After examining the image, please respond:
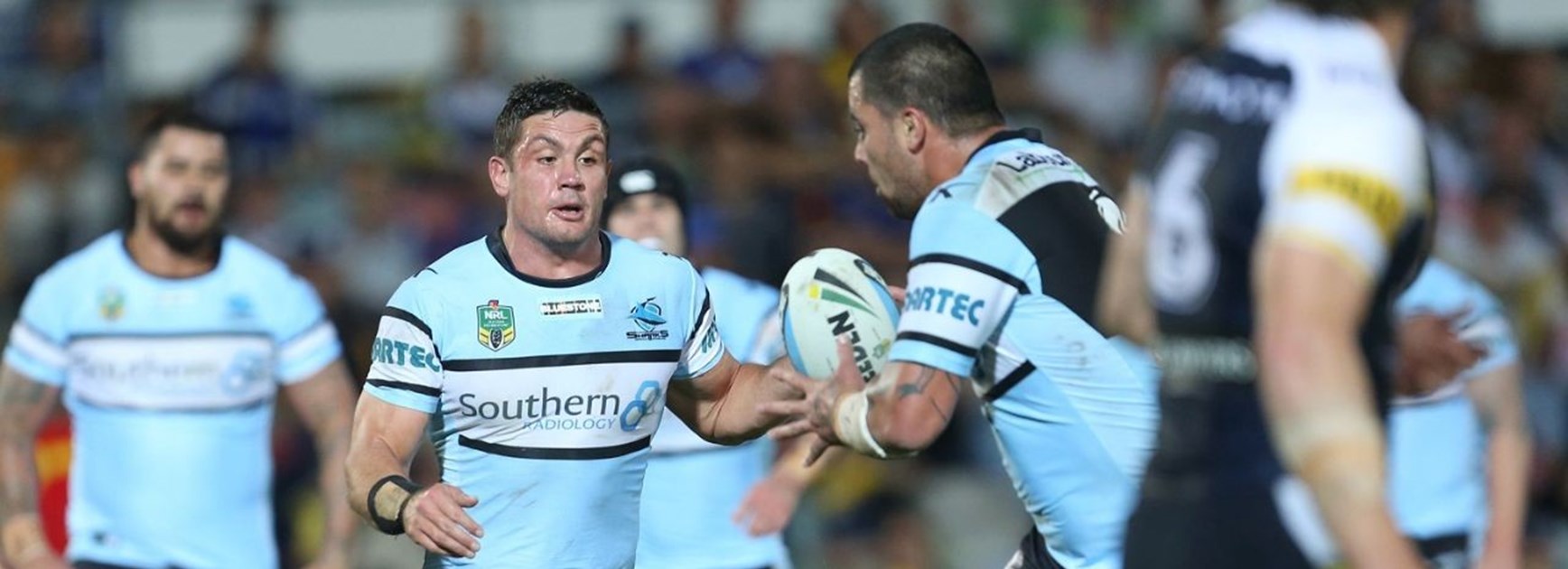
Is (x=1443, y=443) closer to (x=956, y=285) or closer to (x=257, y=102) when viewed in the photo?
(x=956, y=285)

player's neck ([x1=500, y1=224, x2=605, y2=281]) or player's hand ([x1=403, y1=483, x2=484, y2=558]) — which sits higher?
player's neck ([x1=500, y1=224, x2=605, y2=281])

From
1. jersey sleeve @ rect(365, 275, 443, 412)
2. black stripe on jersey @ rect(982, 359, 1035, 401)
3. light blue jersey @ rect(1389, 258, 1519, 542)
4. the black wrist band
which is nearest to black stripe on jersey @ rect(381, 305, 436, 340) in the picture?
jersey sleeve @ rect(365, 275, 443, 412)

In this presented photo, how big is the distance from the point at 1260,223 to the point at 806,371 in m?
2.36

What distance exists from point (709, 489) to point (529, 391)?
2.40 meters

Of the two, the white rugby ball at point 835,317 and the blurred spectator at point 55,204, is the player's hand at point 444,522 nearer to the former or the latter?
the white rugby ball at point 835,317

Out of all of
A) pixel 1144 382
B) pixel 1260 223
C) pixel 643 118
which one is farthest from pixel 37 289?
pixel 643 118

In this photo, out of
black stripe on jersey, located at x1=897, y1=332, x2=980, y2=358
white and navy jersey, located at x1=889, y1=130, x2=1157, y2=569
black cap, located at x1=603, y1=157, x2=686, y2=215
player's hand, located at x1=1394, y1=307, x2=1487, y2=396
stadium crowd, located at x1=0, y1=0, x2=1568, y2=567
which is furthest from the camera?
stadium crowd, located at x1=0, y1=0, x2=1568, y2=567

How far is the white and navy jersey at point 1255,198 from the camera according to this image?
3.71 m

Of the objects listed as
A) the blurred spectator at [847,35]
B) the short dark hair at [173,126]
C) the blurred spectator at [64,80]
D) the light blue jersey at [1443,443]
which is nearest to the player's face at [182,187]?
the short dark hair at [173,126]

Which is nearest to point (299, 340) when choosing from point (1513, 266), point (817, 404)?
point (817, 404)

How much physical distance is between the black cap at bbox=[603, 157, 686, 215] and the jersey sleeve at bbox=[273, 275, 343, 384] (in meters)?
1.17

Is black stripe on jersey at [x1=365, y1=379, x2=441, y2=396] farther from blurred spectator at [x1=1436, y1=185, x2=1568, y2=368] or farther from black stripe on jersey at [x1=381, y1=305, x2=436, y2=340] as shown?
blurred spectator at [x1=1436, y1=185, x2=1568, y2=368]

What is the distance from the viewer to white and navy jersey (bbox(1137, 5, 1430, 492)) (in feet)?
12.2

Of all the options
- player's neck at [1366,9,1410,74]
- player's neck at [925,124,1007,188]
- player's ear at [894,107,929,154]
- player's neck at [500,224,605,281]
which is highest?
player's neck at [1366,9,1410,74]
